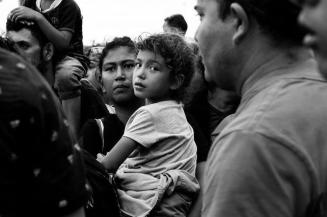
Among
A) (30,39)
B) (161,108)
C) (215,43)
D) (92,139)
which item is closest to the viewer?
(215,43)

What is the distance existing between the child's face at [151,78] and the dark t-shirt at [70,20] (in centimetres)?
132

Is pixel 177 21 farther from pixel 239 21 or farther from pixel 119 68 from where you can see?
pixel 239 21

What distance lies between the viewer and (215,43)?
1657 millimetres

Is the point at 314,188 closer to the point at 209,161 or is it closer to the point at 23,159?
the point at 209,161

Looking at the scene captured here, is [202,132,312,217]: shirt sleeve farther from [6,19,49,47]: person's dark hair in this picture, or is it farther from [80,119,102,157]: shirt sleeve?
[6,19,49,47]: person's dark hair

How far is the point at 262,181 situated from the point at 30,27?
304cm

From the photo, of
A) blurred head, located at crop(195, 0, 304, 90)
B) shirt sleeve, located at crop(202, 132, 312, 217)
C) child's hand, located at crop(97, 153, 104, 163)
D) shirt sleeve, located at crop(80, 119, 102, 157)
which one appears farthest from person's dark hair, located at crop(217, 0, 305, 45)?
shirt sleeve, located at crop(80, 119, 102, 157)

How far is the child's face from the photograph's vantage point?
321cm

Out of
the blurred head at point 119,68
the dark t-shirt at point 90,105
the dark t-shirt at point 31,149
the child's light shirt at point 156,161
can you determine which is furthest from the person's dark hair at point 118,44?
the dark t-shirt at point 31,149

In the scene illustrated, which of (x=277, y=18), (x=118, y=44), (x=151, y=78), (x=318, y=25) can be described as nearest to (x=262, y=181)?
(x=277, y=18)

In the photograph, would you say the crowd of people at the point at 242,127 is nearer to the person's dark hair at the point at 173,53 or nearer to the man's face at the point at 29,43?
the person's dark hair at the point at 173,53

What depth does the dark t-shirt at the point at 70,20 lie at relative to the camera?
175 inches

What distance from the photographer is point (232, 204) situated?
1348 millimetres

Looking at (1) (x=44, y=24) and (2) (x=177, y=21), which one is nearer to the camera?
(1) (x=44, y=24)
